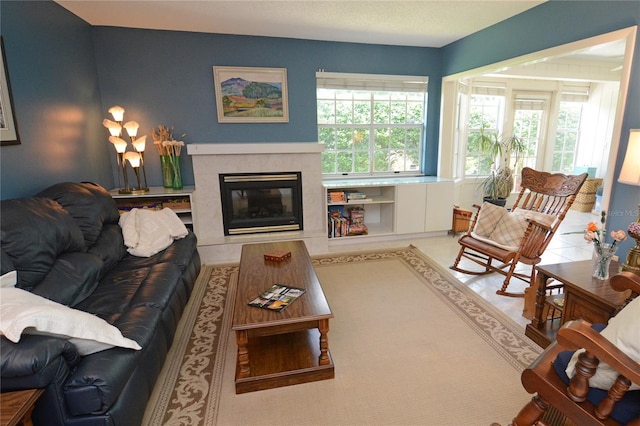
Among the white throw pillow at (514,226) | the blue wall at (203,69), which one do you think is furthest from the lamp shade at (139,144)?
the white throw pillow at (514,226)

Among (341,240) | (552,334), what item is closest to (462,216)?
(341,240)

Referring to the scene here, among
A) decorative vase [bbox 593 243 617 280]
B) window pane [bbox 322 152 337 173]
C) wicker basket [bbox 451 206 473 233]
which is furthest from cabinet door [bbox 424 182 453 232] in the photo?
decorative vase [bbox 593 243 617 280]

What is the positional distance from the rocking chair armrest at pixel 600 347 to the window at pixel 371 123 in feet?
11.8

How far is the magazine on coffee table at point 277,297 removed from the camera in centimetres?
185

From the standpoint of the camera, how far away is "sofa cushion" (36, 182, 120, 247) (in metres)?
2.30

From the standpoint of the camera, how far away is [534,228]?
279 centimetres

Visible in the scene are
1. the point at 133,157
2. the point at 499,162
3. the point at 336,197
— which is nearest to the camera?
the point at 133,157

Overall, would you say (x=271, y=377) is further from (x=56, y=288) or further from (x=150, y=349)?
(x=56, y=288)

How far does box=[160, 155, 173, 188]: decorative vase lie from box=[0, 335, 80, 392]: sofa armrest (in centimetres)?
271

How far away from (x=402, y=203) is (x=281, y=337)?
103 inches

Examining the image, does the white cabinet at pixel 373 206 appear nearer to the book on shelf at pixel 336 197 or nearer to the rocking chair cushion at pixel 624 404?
the book on shelf at pixel 336 197

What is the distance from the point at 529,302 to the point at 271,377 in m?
2.01

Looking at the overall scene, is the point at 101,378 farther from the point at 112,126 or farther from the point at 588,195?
the point at 588,195

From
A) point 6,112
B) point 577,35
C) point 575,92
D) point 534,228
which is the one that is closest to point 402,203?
point 534,228
